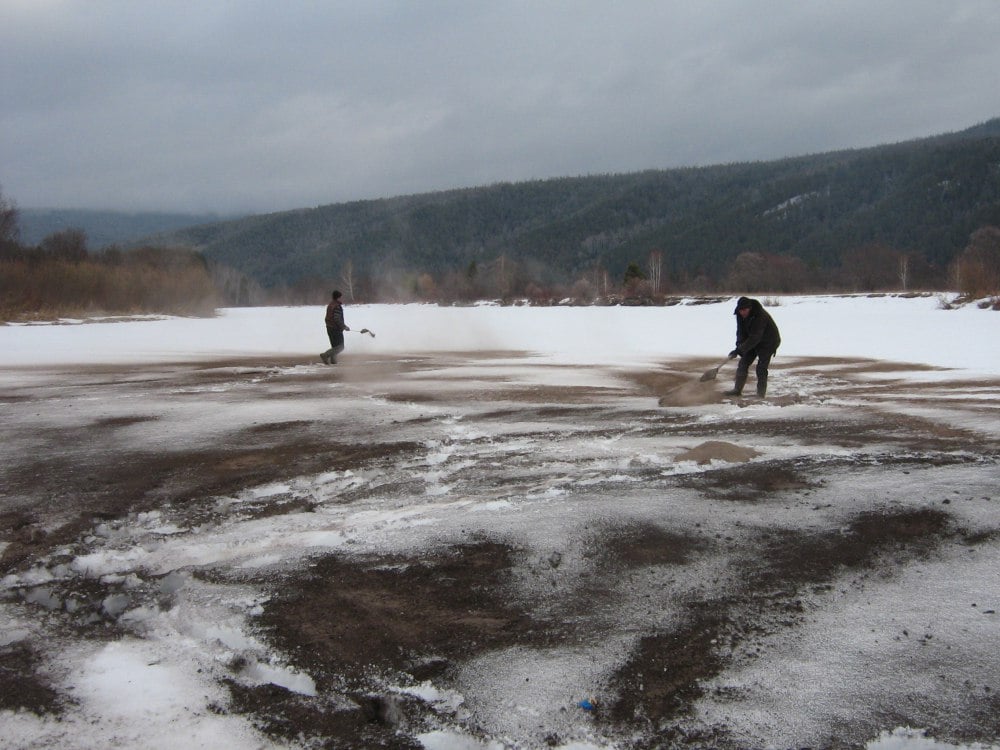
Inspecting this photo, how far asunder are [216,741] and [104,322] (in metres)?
55.3

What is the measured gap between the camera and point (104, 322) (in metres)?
51.7

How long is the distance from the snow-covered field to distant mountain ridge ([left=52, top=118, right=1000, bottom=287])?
11786 cm

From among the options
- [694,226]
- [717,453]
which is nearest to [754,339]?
[717,453]

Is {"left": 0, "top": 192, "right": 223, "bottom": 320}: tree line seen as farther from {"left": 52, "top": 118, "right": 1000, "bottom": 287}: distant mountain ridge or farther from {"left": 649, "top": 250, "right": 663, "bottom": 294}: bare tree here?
{"left": 649, "top": 250, "right": 663, "bottom": 294}: bare tree

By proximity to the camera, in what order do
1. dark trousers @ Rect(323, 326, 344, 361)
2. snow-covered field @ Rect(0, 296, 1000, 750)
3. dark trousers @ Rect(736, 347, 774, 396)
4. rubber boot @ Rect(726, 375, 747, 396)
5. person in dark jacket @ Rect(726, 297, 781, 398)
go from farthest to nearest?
dark trousers @ Rect(323, 326, 344, 361), rubber boot @ Rect(726, 375, 747, 396), dark trousers @ Rect(736, 347, 774, 396), person in dark jacket @ Rect(726, 297, 781, 398), snow-covered field @ Rect(0, 296, 1000, 750)

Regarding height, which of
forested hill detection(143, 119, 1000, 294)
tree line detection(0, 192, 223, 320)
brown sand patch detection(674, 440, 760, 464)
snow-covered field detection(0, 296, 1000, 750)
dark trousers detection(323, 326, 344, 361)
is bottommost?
snow-covered field detection(0, 296, 1000, 750)

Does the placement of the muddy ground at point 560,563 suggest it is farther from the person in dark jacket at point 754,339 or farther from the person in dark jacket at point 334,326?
the person in dark jacket at point 334,326

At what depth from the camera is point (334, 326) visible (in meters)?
19.2

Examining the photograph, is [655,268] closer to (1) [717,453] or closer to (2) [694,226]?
(2) [694,226]

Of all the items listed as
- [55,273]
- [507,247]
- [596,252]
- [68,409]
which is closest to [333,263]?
[507,247]

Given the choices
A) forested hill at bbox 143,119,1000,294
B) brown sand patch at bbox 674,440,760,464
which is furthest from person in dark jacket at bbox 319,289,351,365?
forested hill at bbox 143,119,1000,294

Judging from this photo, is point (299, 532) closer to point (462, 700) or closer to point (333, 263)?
point (462, 700)

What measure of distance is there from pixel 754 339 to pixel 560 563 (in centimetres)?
801

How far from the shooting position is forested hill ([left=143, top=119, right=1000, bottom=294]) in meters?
140
